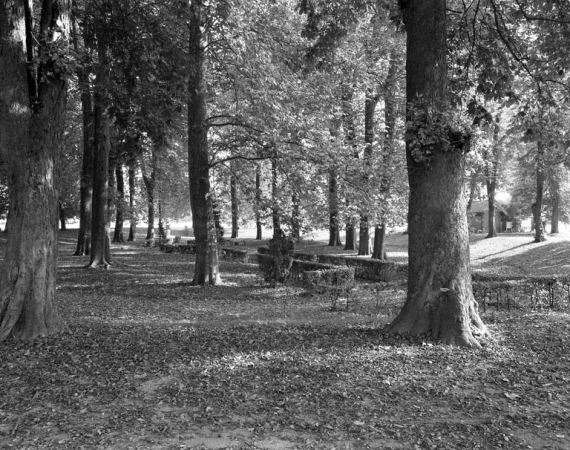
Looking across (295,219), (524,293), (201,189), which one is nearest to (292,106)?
(295,219)

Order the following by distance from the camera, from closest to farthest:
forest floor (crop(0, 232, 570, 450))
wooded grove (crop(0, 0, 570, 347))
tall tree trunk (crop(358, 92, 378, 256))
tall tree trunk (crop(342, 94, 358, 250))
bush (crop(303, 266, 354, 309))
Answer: forest floor (crop(0, 232, 570, 450))
wooded grove (crop(0, 0, 570, 347))
bush (crop(303, 266, 354, 309))
tall tree trunk (crop(342, 94, 358, 250))
tall tree trunk (crop(358, 92, 378, 256))

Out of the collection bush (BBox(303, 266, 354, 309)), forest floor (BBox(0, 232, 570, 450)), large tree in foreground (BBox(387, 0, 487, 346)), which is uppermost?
large tree in foreground (BBox(387, 0, 487, 346))

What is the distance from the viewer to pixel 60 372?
5500 millimetres

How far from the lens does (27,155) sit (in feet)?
21.6

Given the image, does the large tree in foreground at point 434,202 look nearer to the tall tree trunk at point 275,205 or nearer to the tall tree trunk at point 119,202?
the tall tree trunk at point 275,205

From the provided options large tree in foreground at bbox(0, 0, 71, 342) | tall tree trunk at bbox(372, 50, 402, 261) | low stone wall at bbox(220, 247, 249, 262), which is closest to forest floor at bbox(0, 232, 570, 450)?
large tree in foreground at bbox(0, 0, 71, 342)

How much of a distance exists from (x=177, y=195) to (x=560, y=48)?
35.1 metres

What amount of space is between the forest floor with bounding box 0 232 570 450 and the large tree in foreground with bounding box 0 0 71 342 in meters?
0.62

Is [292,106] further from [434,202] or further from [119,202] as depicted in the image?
[119,202]

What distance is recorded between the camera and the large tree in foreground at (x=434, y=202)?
6.77 m

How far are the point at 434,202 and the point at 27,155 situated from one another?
5.58 metres

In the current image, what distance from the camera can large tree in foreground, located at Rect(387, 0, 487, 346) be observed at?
22.2 ft

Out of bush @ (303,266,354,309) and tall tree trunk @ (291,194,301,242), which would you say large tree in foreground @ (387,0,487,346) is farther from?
tall tree trunk @ (291,194,301,242)

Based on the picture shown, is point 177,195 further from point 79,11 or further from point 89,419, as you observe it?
point 89,419
